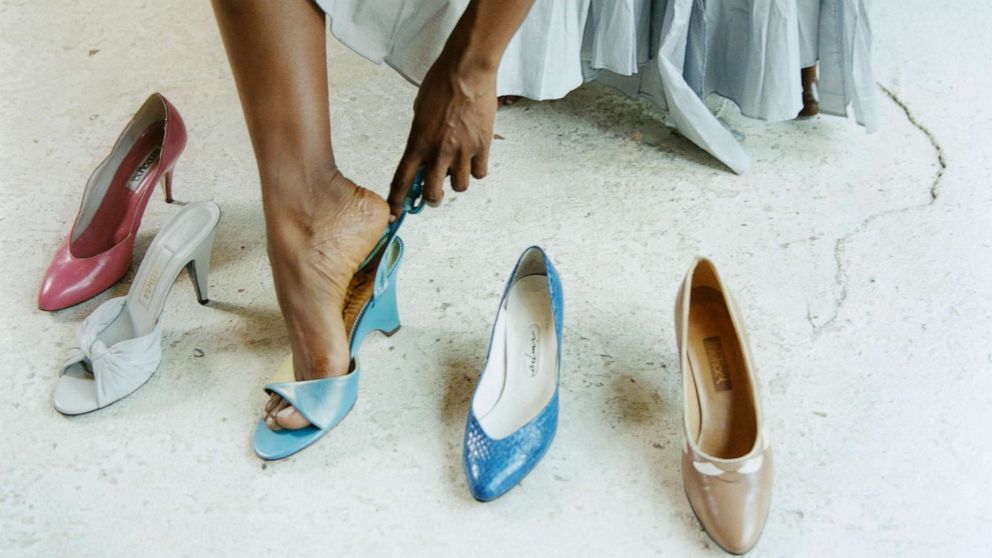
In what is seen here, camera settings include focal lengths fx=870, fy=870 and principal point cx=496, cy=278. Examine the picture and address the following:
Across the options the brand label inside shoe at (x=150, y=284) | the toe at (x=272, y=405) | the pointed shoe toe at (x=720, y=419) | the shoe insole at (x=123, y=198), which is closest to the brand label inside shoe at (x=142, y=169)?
the shoe insole at (x=123, y=198)

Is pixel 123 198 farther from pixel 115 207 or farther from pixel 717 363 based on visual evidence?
pixel 717 363

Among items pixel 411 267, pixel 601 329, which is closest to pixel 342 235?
pixel 411 267

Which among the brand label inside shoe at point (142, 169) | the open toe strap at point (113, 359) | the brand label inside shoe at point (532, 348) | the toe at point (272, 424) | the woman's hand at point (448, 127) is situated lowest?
the brand label inside shoe at point (532, 348)

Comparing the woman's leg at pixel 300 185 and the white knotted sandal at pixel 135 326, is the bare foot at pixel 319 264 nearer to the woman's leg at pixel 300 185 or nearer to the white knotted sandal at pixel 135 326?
the woman's leg at pixel 300 185

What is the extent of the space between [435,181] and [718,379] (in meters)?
0.41

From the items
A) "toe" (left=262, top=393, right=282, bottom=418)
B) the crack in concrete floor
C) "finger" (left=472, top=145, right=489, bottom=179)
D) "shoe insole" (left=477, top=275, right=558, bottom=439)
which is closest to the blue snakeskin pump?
"shoe insole" (left=477, top=275, right=558, bottom=439)

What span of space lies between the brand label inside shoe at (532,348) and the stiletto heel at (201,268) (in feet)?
1.47

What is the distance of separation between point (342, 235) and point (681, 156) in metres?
0.65

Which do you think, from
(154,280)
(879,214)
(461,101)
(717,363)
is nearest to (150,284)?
(154,280)

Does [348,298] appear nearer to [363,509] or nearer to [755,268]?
[363,509]

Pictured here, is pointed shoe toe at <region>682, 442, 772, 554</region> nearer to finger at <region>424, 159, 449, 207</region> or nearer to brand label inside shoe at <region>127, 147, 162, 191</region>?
finger at <region>424, 159, 449, 207</region>

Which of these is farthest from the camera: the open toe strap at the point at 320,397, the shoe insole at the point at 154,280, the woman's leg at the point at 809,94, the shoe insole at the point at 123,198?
the woman's leg at the point at 809,94

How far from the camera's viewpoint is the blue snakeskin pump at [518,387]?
95 centimetres

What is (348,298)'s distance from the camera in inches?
43.0
